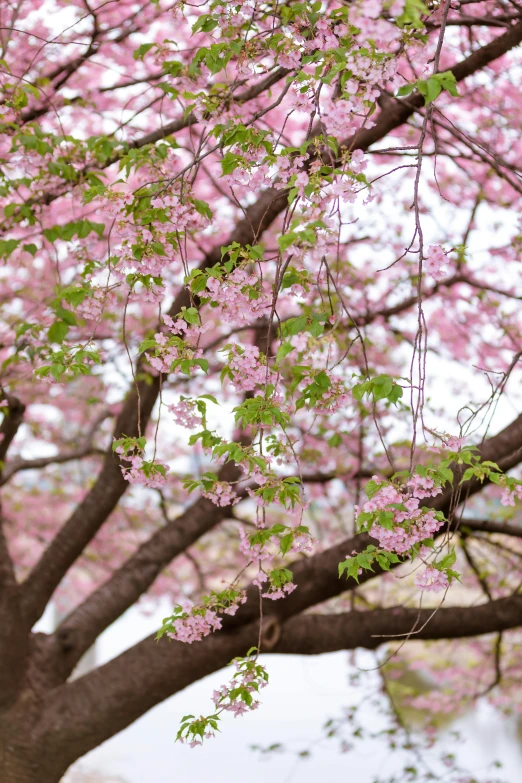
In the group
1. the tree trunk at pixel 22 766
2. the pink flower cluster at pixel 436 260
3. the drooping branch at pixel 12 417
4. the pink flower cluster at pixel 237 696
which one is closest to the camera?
the pink flower cluster at pixel 436 260

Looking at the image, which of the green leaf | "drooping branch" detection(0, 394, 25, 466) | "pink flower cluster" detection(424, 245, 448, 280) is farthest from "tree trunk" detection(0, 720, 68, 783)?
"pink flower cluster" detection(424, 245, 448, 280)

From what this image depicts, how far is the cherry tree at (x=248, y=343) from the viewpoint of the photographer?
1.94 metres

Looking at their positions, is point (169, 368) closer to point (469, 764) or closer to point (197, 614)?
point (197, 614)

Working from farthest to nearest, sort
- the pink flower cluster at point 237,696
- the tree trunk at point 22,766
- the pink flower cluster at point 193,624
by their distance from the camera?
the tree trunk at point 22,766 < the pink flower cluster at point 193,624 < the pink flower cluster at point 237,696

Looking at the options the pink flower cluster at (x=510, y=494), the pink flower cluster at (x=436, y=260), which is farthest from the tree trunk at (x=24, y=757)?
the pink flower cluster at (x=436, y=260)

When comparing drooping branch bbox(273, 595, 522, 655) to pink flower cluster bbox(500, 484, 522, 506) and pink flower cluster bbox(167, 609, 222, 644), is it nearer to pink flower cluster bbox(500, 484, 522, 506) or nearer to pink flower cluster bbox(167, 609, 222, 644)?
pink flower cluster bbox(167, 609, 222, 644)

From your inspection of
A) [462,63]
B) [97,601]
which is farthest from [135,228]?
[97,601]

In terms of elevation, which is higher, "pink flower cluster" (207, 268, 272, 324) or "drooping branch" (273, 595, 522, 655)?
"pink flower cluster" (207, 268, 272, 324)

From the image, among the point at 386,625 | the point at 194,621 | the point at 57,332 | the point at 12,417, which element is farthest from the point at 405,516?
the point at 12,417

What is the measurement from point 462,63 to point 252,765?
6.75 meters

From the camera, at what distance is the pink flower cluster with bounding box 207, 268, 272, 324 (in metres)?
2.02

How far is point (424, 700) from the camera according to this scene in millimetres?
7012

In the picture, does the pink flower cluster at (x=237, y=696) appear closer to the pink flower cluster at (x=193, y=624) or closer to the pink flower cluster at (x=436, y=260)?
the pink flower cluster at (x=193, y=624)

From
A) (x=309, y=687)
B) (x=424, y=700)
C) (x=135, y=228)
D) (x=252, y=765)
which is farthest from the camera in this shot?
(x=309, y=687)
